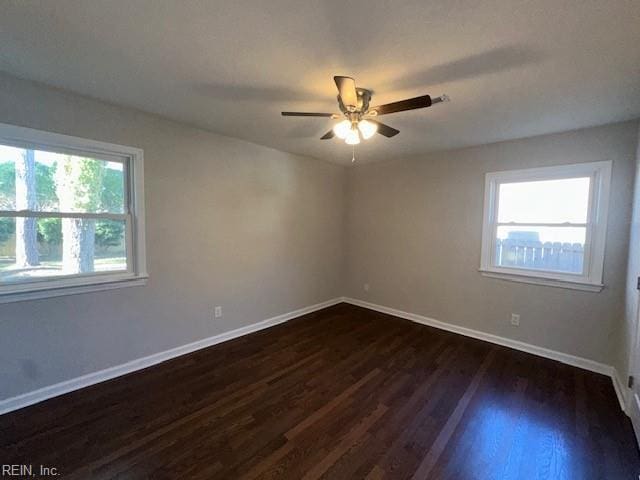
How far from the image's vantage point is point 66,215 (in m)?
2.20

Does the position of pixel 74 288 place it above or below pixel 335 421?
above

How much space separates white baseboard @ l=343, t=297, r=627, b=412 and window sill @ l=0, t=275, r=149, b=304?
3356mm

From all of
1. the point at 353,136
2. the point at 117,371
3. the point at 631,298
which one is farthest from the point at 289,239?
the point at 631,298

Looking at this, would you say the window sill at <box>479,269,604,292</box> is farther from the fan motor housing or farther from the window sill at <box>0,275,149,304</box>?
the window sill at <box>0,275,149,304</box>

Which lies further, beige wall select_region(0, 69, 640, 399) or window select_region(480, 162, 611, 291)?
window select_region(480, 162, 611, 291)

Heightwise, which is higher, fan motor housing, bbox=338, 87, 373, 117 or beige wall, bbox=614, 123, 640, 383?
fan motor housing, bbox=338, 87, 373, 117

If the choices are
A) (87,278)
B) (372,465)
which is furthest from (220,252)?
(372,465)

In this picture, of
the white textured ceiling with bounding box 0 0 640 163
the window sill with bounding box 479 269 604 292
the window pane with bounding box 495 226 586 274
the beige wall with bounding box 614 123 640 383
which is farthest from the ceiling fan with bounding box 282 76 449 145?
the window sill with bounding box 479 269 604 292

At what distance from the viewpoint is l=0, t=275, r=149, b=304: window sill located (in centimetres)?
199

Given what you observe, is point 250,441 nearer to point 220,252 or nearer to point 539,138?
point 220,252

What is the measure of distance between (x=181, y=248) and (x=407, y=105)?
2499 millimetres

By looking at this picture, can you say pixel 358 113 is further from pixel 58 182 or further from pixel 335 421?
pixel 58 182

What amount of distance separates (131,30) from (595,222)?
4027mm

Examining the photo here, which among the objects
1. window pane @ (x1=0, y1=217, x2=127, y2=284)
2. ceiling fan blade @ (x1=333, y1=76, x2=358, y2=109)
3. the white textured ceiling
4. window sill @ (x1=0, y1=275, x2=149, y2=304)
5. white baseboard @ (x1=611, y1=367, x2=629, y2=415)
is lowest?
white baseboard @ (x1=611, y1=367, x2=629, y2=415)
